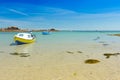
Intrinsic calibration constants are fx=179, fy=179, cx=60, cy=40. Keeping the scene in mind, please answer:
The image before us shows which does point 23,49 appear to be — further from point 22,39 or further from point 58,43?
point 58,43

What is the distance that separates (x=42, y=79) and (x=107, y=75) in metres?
3.87

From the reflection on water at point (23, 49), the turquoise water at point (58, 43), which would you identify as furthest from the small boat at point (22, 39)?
the reflection on water at point (23, 49)

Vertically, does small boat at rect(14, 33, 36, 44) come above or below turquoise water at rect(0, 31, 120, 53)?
above

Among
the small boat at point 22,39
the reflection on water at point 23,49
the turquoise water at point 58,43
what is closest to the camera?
the reflection on water at point 23,49

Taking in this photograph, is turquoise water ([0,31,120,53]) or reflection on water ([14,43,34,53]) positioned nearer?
reflection on water ([14,43,34,53])

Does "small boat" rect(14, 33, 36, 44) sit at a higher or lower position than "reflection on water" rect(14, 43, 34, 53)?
higher

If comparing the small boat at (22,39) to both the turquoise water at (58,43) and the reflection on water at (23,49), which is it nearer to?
the turquoise water at (58,43)

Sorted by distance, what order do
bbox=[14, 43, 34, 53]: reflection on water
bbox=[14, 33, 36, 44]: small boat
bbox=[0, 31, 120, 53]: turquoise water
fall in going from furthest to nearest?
bbox=[14, 33, 36, 44]: small boat < bbox=[0, 31, 120, 53]: turquoise water < bbox=[14, 43, 34, 53]: reflection on water

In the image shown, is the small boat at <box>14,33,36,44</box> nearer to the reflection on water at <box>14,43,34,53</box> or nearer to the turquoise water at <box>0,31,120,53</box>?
the turquoise water at <box>0,31,120,53</box>

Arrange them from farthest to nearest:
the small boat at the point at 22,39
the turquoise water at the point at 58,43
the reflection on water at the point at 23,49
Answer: the small boat at the point at 22,39 < the turquoise water at the point at 58,43 < the reflection on water at the point at 23,49

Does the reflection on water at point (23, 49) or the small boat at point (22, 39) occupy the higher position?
the small boat at point (22, 39)

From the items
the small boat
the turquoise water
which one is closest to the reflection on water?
the turquoise water

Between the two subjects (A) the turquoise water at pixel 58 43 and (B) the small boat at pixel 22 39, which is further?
(B) the small boat at pixel 22 39

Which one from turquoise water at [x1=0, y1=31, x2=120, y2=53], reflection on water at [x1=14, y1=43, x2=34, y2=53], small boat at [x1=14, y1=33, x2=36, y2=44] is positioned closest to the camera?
reflection on water at [x1=14, y1=43, x2=34, y2=53]
